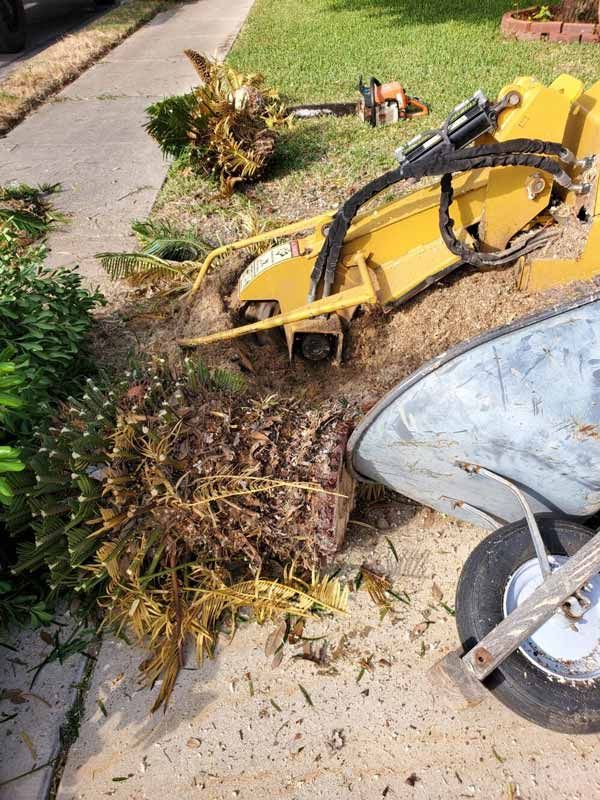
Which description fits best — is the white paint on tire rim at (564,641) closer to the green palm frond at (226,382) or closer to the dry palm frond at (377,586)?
the dry palm frond at (377,586)

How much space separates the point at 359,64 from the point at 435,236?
22.9 ft

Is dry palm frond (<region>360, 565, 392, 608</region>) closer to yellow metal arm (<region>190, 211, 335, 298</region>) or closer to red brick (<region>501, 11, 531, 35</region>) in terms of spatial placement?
yellow metal arm (<region>190, 211, 335, 298</region>)

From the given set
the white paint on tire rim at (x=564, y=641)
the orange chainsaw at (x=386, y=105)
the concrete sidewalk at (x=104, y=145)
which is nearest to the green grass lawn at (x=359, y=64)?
the orange chainsaw at (x=386, y=105)

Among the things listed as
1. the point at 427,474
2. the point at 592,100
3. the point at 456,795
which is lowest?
the point at 456,795

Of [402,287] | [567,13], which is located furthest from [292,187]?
[567,13]

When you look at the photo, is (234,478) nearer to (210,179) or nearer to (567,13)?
(210,179)

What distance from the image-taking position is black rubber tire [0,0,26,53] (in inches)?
426

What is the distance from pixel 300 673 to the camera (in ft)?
7.33

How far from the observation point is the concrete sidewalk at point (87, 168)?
Answer: 2.17 meters

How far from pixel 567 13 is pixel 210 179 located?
7036 mm

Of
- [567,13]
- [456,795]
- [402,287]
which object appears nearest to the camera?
[456,795]

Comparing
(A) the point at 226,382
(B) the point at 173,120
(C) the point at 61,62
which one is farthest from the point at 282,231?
(C) the point at 61,62

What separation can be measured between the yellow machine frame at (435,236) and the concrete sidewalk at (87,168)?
1810mm

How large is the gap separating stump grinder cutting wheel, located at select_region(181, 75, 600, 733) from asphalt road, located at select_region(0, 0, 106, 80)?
9788 mm
